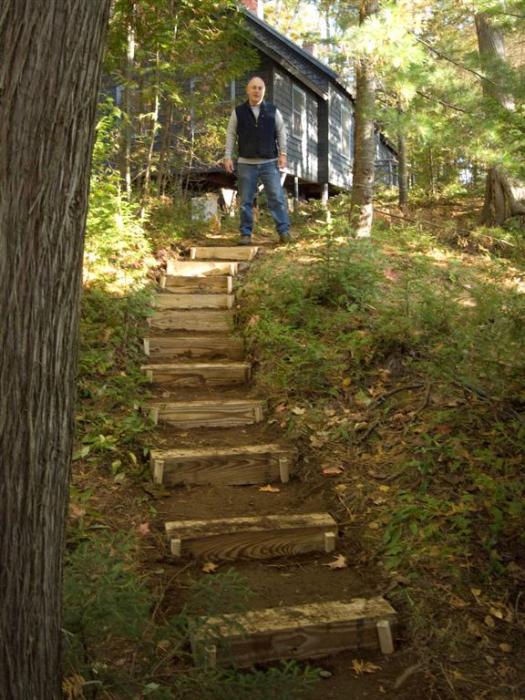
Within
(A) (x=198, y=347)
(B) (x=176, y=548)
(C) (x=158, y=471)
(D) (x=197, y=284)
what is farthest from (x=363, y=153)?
(B) (x=176, y=548)

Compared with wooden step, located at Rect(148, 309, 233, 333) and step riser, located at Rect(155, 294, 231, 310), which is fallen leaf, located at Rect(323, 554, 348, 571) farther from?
step riser, located at Rect(155, 294, 231, 310)

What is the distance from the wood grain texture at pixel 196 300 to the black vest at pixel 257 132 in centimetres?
261

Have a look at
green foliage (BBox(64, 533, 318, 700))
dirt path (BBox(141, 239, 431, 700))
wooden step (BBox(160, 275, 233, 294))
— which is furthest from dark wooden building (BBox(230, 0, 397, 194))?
green foliage (BBox(64, 533, 318, 700))

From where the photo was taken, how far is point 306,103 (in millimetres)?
19656

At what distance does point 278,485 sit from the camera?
4336mm

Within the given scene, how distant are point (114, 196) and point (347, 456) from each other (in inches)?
212

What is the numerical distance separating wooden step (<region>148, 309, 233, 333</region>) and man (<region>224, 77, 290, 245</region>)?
2.58 meters

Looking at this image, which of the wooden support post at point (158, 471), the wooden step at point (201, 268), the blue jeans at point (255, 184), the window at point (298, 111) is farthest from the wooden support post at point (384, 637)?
the window at point (298, 111)

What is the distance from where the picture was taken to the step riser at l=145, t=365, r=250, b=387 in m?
5.62

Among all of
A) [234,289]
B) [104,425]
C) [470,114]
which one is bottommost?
[104,425]

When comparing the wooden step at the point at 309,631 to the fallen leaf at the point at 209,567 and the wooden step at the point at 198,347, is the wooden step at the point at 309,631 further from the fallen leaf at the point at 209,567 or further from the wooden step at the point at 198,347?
the wooden step at the point at 198,347

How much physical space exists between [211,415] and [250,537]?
1.62 m

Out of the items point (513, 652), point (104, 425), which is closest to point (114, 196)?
point (104, 425)

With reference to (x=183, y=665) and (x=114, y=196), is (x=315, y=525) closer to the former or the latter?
(x=183, y=665)
